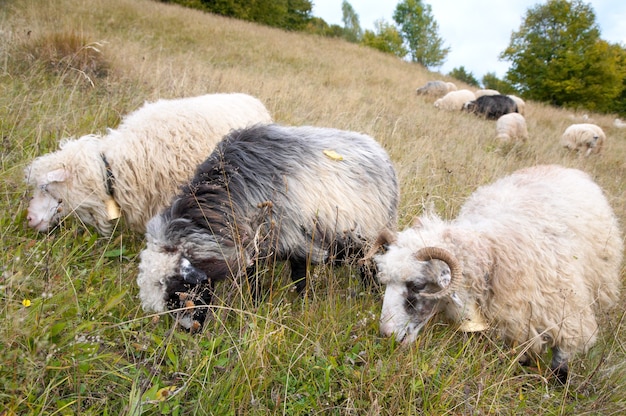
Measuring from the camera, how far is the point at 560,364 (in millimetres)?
3068

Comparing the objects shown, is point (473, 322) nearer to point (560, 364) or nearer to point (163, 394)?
point (560, 364)

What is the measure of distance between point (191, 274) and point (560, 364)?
9.74ft

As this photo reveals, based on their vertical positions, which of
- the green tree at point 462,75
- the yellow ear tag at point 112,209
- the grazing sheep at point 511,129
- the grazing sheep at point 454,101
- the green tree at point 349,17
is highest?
the green tree at point 349,17

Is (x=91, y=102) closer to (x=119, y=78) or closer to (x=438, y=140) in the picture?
(x=119, y=78)

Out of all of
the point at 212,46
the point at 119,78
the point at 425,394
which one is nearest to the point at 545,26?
the point at 212,46

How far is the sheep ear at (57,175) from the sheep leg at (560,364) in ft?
15.3

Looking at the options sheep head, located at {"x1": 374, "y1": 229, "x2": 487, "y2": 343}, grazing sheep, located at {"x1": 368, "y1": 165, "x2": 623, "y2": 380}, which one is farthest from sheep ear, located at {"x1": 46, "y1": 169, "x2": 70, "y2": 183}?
sheep head, located at {"x1": 374, "y1": 229, "x2": 487, "y2": 343}

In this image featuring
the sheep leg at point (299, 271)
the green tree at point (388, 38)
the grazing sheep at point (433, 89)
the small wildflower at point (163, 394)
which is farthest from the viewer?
the green tree at point (388, 38)

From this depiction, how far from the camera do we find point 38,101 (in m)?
5.16

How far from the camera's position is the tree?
50125mm

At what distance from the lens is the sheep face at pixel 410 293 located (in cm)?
278

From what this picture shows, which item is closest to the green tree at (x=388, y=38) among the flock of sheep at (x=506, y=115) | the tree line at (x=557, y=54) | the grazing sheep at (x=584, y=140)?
the tree line at (x=557, y=54)

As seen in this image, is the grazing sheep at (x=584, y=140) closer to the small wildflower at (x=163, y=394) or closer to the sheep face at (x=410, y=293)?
the sheep face at (x=410, y=293)

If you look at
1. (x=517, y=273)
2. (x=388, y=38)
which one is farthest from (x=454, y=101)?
(x=388, y=38)
